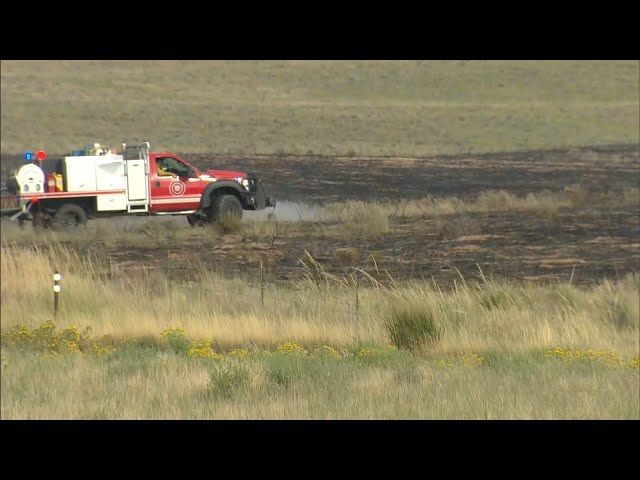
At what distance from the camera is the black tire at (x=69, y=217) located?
13.6m

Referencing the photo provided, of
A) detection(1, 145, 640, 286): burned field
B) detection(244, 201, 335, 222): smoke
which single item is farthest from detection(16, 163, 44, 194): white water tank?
detection(244, 201, 335, 222): smoke

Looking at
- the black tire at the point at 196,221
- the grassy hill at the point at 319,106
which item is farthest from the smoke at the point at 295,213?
the grassy hill at the point at 319,106

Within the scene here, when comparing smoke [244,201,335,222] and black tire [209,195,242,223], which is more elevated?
black tire [209,195,242,223]

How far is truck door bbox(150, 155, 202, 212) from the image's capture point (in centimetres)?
1357

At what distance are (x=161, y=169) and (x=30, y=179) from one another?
1910mm

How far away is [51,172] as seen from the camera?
14180 mm

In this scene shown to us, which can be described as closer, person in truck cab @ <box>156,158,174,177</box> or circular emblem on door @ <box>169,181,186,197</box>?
circular emblem on door @ <box>169,181,186,197</box>

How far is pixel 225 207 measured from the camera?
1338cm

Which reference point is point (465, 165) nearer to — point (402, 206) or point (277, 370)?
point (402, 206)

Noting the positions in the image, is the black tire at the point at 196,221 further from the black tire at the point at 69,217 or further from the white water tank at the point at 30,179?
the white water tank at the point at 30,179

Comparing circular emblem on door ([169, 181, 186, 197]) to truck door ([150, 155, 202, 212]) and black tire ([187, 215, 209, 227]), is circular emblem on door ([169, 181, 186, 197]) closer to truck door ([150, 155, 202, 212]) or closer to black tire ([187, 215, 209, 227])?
truck door ([150, 155, 202, 212])

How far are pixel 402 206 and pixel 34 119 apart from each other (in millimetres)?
32127

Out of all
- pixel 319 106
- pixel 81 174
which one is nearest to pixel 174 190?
pixel 81 174

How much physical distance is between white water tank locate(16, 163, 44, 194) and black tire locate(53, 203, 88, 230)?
1.46ft
